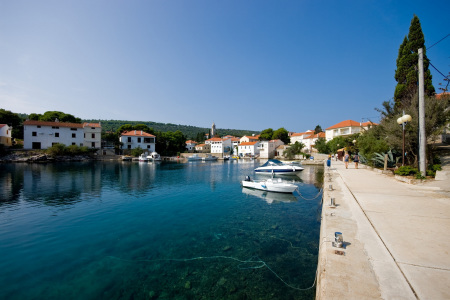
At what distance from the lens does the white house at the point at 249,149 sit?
87.2 meters

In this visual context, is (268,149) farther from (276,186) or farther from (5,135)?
Result: (5,135)

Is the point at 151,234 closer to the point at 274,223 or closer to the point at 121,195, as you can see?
the point at 274,223

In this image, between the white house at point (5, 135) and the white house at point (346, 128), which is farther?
the white house at point (346, 128)

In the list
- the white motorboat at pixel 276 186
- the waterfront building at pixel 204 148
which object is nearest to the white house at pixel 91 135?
the waterfront building at pixel 204 148

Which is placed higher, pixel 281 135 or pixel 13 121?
pixel 13 121

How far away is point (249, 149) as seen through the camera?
89125mm

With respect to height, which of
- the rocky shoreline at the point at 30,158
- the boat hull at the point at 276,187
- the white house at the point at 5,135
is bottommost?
the boat hull at the point at 276,187

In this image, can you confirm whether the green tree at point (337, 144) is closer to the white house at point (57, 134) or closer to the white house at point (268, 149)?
the white house at point (268, 149)

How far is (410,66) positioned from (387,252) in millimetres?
34948

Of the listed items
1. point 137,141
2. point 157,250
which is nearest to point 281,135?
point 137,141

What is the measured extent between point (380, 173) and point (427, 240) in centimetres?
1493

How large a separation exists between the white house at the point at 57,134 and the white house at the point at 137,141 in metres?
8.01

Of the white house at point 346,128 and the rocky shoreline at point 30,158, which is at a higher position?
the white house at point 346,128

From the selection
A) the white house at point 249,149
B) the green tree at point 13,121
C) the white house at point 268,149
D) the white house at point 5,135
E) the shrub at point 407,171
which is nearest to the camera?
the shrub at point 407,171
